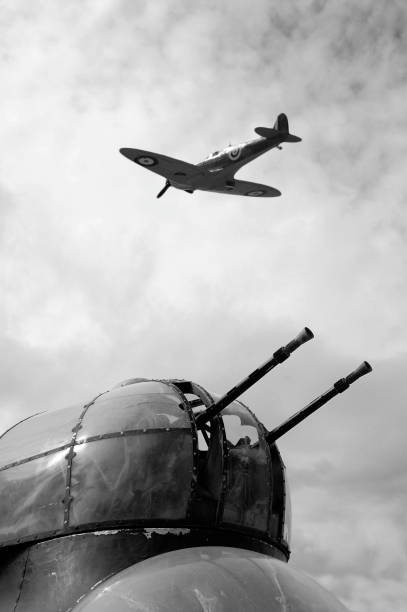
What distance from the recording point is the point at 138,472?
22.1ft

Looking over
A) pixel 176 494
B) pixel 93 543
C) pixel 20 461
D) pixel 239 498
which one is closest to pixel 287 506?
Result: pixel 239 498

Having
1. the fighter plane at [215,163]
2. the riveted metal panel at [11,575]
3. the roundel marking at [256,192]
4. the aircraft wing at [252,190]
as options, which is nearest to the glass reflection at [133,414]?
the riveted metal panel at [11,575]

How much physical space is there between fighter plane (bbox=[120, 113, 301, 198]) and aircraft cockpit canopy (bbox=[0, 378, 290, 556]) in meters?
27.6

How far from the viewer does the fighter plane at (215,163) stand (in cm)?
3409

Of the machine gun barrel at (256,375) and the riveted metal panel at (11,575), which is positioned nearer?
the riveted metal panel at (11,575)

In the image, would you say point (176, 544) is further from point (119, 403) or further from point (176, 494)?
point (119, 403)

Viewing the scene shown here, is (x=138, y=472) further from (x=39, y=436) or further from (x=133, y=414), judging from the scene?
(x=39, y=436)

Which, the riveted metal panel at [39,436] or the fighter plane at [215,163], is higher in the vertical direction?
the fighter plane at [215,163]

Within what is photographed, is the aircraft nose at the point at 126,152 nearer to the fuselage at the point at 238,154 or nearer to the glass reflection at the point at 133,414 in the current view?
the fuselage at the point at 238,154

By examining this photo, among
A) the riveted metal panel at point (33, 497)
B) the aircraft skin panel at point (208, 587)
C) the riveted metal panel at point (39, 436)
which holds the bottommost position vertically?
the aircraft skin panel at point (208, 587)

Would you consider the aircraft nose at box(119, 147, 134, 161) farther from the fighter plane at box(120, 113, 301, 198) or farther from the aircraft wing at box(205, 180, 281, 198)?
the aircraft wing at box(205, 180, 281, 198)

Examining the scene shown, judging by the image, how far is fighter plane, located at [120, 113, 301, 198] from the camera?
3409 centimetres

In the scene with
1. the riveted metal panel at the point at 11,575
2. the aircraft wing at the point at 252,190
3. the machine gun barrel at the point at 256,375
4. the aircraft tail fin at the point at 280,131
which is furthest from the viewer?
the aircraft wing at the point at 252,190

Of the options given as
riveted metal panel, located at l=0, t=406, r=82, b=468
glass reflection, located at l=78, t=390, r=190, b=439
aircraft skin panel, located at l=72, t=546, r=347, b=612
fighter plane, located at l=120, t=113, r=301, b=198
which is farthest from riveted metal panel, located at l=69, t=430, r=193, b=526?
fighter plane, located at l=120, t=113, r=301, b=198
